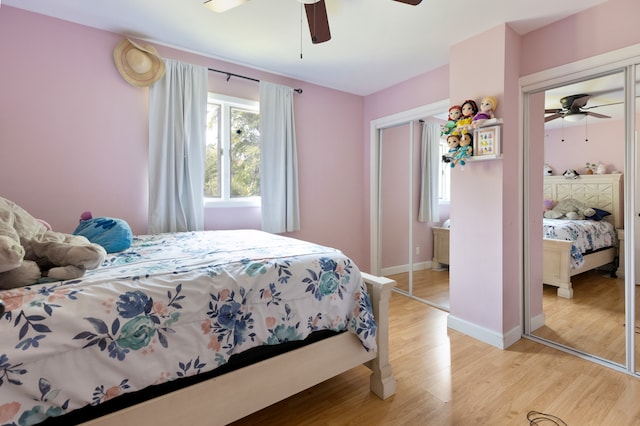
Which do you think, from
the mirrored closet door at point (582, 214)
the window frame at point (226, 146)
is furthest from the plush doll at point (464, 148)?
the window frame at point (226, 146)

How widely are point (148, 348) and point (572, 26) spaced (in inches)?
125

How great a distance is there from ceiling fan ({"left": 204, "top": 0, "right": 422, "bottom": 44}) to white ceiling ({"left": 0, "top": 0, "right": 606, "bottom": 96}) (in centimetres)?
24

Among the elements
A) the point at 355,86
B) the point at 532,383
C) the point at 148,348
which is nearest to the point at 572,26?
the point at 355,86

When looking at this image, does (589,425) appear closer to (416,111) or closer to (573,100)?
(573,100)

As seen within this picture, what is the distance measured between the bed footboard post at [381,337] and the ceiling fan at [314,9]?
1623 mm

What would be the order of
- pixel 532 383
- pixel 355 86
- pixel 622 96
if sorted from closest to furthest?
pixel 532 383
pixel 622 96
pixel 355 86

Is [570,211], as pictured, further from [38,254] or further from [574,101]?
[38,254]

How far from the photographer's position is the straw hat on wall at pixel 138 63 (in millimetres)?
2457

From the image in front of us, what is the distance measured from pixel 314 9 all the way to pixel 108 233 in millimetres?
1829

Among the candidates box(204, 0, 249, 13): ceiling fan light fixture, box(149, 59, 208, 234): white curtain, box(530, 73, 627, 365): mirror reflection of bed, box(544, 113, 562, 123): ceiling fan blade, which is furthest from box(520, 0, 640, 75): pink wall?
box(149, 59, 208, 234): white curtain

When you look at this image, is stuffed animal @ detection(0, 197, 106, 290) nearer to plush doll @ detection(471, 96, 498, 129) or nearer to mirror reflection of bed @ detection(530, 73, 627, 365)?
plush doll @ detection(471, 96, 498, 129)

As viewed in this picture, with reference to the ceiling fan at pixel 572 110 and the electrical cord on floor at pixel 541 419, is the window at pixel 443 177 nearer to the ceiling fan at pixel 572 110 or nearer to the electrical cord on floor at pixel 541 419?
the ceiling fan at pixel 572 110

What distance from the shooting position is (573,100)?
7.50ft

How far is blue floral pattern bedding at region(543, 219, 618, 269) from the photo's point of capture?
2.17 meters
